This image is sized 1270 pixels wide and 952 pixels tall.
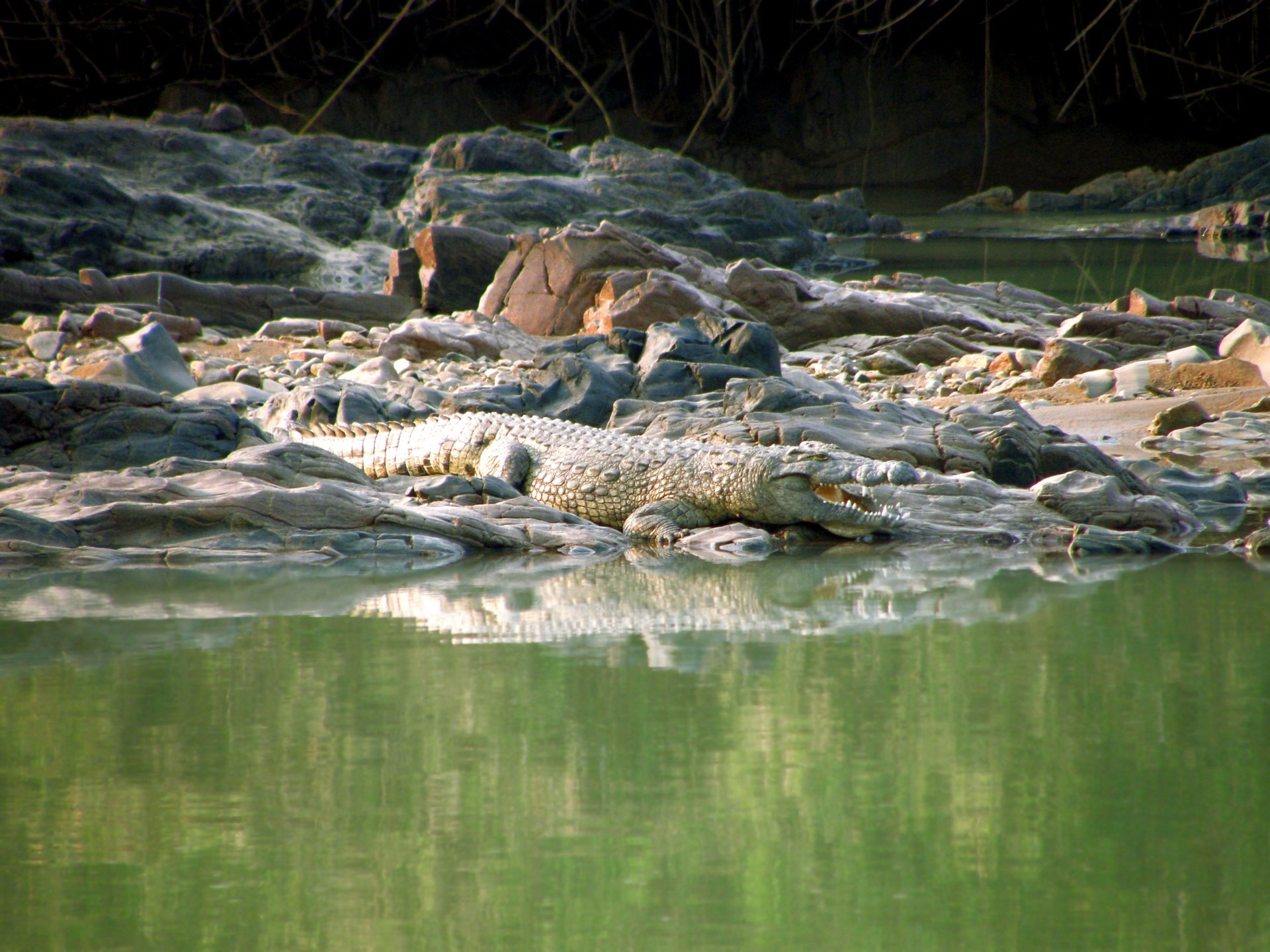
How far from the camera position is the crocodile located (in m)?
5.34

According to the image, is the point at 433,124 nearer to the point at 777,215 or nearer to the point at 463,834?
the point at 777,215

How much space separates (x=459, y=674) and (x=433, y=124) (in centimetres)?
2329

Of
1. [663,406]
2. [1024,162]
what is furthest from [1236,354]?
[1024,162]

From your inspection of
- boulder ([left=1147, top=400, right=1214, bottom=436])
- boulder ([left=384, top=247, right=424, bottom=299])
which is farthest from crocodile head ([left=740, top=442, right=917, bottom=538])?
boulder ([left=384, top=247, right=424, bottom=299])

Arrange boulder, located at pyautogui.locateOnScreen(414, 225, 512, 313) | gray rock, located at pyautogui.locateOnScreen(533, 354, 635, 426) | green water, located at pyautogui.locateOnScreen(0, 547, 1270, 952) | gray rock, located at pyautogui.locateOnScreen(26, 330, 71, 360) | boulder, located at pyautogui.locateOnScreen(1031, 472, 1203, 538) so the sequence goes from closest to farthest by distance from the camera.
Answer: green water, located at pyautogui.locateOnScreen(0, 547, 1270, 952) → boulder, located at pyautogui.locateOnScreen(1031, 472, 1203, 538) → gray rock, located at pyautogui.locateOnScreen(533, 354, 635, 426) → gray rock, located at pyautogui.locateOnScreen(26, 330, 71, 360) → boulder, located at pyautogui.locateOnScreen(414, 225, 512, 313)

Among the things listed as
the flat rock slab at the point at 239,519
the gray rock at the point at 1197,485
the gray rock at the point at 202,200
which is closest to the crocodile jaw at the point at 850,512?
the flat rock slab at the point at 239,519

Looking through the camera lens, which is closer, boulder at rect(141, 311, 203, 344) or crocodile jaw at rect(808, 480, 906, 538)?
crocodile jaw at rect(808, 480, 906, 538)

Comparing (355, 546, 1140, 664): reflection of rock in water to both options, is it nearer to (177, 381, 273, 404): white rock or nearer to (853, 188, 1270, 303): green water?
(177, 381, 273, 404): white rock

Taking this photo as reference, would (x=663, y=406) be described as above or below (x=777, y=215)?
below

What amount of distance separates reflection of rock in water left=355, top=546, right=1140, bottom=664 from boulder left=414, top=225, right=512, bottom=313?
8.09m

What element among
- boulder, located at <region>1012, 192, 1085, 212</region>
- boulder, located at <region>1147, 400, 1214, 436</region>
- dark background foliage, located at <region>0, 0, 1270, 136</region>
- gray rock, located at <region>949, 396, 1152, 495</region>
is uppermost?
dark background foliage, located at <region>0, 0, 1270, 136</region>

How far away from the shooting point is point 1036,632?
134 inches

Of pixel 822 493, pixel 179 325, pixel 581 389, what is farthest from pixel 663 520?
pixel 179 325

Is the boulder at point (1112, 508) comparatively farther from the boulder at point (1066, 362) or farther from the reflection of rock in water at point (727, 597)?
the boulder at point (1066, 362)
